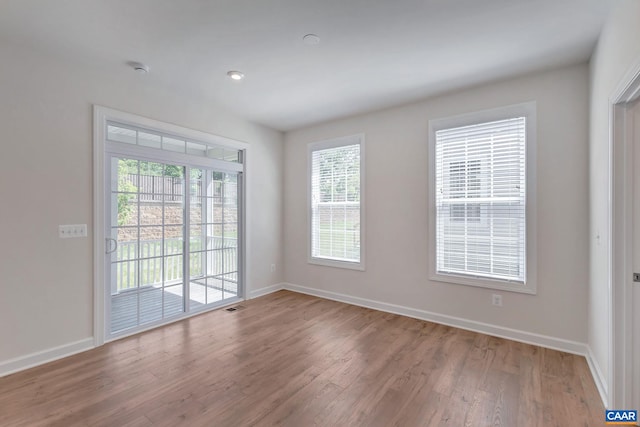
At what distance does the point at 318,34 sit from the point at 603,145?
2311 millimetres

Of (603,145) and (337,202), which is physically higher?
(603,145)

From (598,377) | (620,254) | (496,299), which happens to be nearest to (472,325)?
(496,299)

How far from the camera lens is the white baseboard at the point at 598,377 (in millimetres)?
2016

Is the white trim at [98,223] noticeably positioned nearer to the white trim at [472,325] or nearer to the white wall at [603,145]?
the white trim at [472,325]

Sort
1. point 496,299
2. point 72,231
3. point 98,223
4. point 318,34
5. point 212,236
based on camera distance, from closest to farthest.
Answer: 1. point 318,34
2. point 72,231
3. point 98,223
4. point 496,299
5. point 212,236

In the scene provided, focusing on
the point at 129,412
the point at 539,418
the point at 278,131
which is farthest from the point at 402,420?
the point at 278,131

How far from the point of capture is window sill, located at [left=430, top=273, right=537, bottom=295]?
2.95 m

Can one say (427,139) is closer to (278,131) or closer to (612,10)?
(612,10)

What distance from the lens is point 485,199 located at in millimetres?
3164

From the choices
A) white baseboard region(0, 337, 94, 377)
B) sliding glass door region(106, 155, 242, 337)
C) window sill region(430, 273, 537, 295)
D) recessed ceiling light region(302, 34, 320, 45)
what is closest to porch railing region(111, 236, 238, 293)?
sliding glass door region(106, 155, 242, 337)

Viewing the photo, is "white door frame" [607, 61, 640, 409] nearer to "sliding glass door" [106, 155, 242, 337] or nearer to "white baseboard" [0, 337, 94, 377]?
"sliding glass door" [106, 155, 242, 337]

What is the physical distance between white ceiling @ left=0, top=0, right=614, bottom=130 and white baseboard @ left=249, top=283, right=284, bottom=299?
116 inches

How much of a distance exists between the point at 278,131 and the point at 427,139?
2538mm

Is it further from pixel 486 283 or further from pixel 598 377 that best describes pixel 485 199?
pixel 598 377
